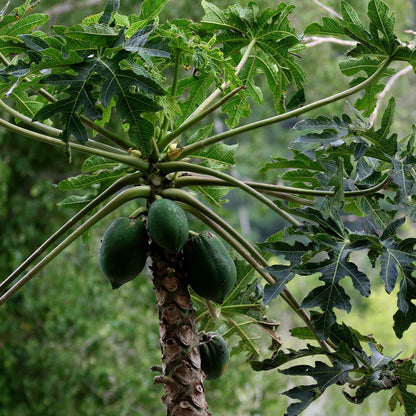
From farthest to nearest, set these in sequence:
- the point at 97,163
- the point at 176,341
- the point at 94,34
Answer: the point at 97,163, the point at 176,341, the point at 94,34

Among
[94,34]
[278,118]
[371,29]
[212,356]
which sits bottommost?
[212,356]

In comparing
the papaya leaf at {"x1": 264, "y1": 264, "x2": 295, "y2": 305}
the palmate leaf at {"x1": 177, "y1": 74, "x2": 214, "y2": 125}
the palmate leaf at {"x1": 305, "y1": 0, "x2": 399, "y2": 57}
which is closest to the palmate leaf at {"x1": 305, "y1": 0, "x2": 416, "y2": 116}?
the palmate leaf at {"x1": 305, "y1": 0, "x2": 399, "y2": 57}

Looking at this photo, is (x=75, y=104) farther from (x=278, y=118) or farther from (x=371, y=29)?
(x=371, y=29)

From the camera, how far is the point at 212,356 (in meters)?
1.33

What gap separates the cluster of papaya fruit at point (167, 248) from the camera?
1136 mm

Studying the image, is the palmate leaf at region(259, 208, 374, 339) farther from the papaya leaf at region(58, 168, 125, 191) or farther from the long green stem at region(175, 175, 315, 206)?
the papaya leaf at region(58, 168, 125, 191)

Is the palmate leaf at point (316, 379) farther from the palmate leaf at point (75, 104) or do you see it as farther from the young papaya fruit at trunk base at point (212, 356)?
the palmate leaf at point (75, 104)

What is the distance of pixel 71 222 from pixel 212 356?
0.41 meters

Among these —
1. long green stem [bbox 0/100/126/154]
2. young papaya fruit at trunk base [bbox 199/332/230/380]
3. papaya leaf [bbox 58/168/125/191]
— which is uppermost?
long green stem [bbox 0/100/126/154]

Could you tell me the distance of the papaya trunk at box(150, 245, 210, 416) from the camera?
1.18 m

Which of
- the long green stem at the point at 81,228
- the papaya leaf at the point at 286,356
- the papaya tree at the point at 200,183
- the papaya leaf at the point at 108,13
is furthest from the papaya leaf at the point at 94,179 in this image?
the papaya leaf at the point at 286,356

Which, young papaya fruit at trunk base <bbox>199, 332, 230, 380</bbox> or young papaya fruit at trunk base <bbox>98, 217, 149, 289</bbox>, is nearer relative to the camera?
young papaya fruit at trunk base <bbox>98, 217, 149, 289</bbox>

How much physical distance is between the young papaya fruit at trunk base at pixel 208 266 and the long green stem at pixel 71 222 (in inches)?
6.8

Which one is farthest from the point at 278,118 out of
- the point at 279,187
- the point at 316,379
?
the point at 316,379
